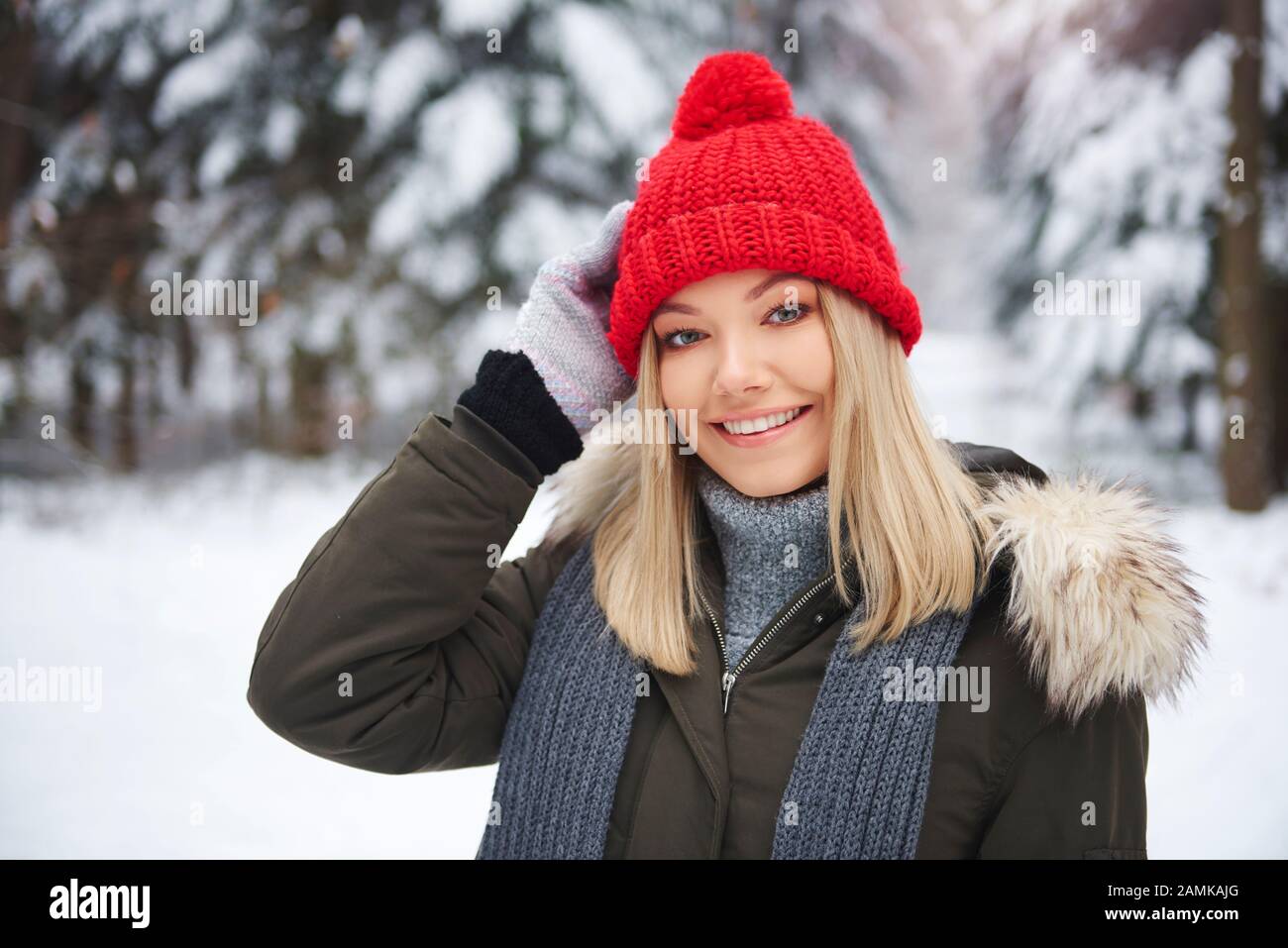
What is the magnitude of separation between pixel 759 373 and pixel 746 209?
28cm

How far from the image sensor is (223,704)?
12.3 feet

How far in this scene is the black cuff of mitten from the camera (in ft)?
5.23

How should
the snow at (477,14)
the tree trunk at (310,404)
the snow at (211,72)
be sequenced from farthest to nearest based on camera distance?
the tree trunk at (310,404) < the snow at (211,72) < the snow at (477,14)

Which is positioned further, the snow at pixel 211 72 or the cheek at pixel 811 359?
the snow at pixel 211 72

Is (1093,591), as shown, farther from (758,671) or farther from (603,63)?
(603,63)

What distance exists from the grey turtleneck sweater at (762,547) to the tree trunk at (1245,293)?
428 centimetres

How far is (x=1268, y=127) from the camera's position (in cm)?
485

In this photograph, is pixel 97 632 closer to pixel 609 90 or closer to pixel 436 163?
pixel 436 163

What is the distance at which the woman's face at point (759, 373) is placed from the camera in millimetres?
1551

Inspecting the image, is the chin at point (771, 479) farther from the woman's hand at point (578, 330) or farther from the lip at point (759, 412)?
the woman's hand at point (578, 330)

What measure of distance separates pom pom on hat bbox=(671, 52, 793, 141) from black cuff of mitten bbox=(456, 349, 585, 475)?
558mm

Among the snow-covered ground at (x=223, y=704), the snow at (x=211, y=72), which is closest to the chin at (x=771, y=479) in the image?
the snow-covered ground at (x=223, y=704)

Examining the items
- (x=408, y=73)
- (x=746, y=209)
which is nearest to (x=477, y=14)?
(x=408, y=73)
